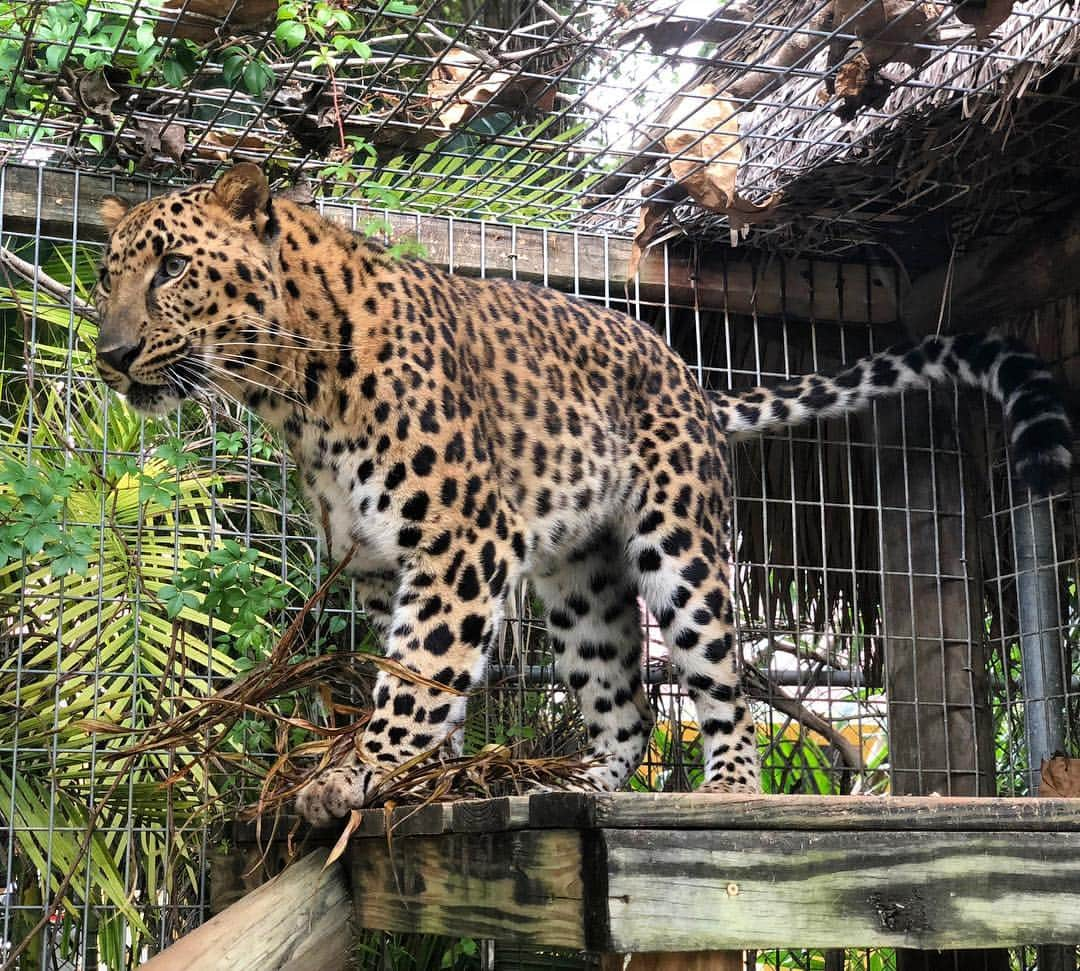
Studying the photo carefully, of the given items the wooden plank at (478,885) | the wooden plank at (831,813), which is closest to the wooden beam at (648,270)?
the wooden plank at (478,885)

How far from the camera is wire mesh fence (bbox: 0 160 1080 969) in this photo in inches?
208

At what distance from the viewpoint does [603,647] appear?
5.84 m

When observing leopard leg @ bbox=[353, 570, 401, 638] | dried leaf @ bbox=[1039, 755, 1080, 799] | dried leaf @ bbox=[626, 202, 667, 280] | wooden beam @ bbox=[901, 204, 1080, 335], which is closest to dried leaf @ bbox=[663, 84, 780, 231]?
dried leaf @ bbox=[626, 202, 667, 280]

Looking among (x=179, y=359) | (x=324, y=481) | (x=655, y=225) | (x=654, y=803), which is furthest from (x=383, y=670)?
(x=655, y=225)

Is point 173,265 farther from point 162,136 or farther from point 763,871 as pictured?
point 763,871

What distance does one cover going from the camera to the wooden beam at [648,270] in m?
6.20

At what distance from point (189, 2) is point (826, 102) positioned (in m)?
2.22

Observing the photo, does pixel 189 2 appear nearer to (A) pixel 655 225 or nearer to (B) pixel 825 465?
(A) pixel 655 225

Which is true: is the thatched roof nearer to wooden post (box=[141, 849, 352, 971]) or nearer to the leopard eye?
the leopard eye

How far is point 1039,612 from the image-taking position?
243 inches

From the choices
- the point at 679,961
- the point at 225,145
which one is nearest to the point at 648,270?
the point at 225,145

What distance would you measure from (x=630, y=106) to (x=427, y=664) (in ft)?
9.65

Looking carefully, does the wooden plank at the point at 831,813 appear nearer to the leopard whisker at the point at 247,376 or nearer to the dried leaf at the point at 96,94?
the leopard whisker at the point at 247,376

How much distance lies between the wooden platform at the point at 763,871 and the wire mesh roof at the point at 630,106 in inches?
93.1
